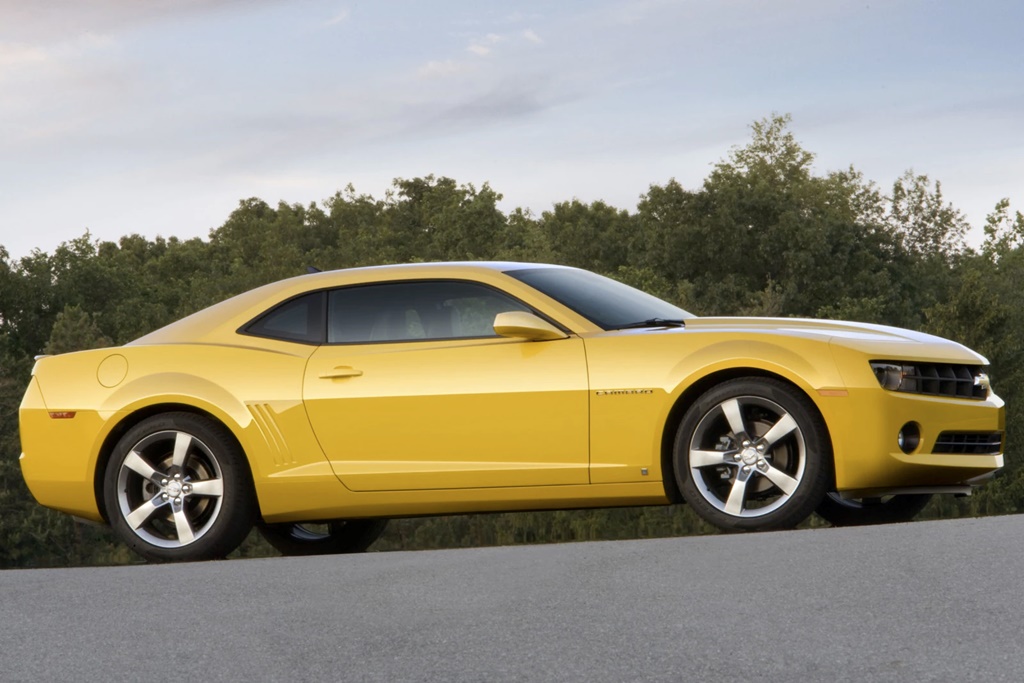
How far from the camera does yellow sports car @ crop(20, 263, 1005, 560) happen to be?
282 inches

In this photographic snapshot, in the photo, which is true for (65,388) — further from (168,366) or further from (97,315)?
(97,315)

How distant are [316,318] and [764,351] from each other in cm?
250

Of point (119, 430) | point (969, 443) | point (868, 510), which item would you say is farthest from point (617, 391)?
point (119, 430)

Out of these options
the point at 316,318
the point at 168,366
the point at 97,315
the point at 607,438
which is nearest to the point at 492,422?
the point at 607,438

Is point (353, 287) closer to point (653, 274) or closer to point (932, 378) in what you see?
point (932, 378)

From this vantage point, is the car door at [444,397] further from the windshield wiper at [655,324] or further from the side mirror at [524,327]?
the windshield wiper at [655,324]

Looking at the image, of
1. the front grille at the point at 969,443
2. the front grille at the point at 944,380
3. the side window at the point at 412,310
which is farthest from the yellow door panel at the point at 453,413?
the front grille at the point at 969,443

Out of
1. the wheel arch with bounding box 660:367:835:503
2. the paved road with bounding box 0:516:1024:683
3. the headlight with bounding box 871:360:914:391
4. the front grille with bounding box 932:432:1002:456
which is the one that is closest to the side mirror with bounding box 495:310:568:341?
the wheel arch with bounding box 660:367:835:503

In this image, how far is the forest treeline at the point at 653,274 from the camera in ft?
164

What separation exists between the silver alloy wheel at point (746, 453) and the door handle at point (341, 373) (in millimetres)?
1821

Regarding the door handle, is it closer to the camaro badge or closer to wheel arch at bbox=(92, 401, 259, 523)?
wheel arch at bbox=(92, 401, 259, 523)

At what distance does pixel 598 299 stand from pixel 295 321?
1694mm

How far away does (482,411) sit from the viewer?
7441 mm

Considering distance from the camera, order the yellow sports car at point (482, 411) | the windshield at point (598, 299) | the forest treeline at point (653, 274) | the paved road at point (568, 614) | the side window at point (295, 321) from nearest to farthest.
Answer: the paved road at point (568, 614), the yellow sports car at point (482, 411), the windshield at point (598, 299), the side window at point (295, 321), the forest treeline at point (653, 274)
